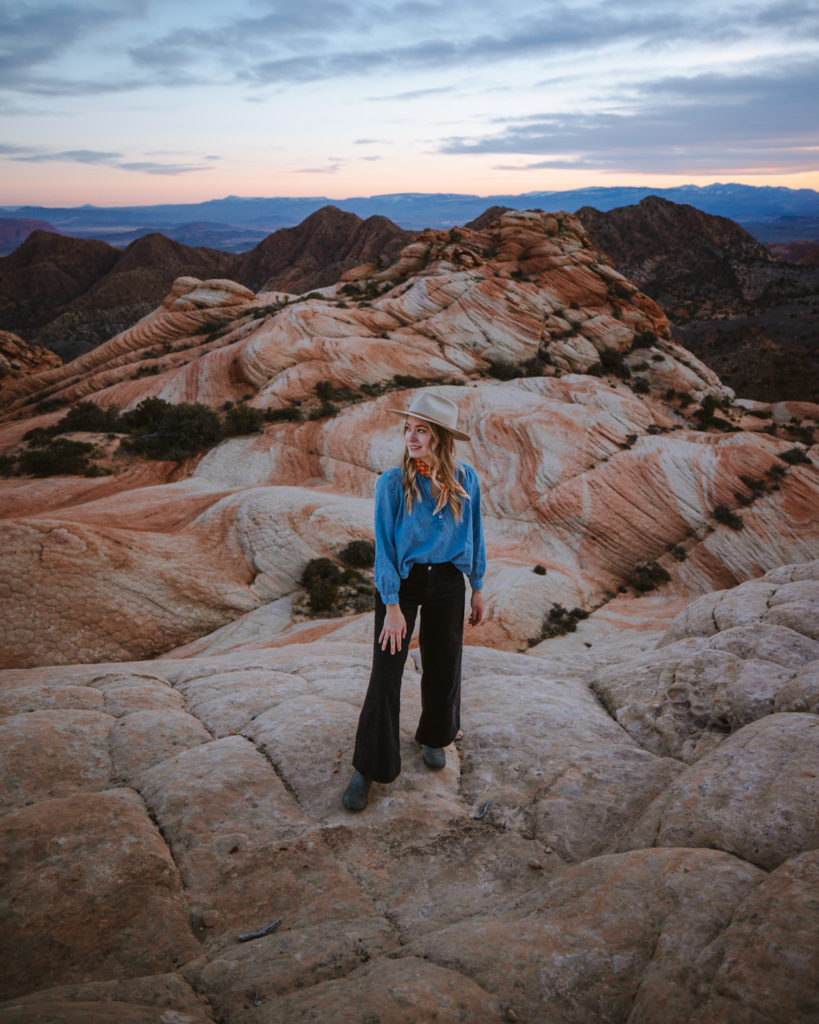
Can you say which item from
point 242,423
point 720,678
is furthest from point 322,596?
point 242,423

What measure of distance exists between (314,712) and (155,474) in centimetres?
1912

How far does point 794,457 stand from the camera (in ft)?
79.8

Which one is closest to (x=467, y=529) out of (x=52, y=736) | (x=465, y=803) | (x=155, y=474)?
(x=465, y=803)

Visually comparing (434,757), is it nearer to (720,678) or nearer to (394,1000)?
(394,1000)

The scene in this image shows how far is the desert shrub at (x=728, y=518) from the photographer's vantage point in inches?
842

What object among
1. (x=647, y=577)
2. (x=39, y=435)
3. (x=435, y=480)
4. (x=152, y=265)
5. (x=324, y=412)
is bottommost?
(x=647, y=577)

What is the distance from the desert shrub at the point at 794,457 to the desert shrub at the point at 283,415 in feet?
69.0

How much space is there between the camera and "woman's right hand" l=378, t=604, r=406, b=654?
→ 160 inches

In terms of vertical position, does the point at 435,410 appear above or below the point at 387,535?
above

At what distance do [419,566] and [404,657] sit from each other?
2.43ft

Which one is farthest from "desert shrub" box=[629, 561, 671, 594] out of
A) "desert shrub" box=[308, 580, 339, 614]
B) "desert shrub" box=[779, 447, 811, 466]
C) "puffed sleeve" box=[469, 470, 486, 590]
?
"puffed sleeve" box=[469, 470, 486, 590]

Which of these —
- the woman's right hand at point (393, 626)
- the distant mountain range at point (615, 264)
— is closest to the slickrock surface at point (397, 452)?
the woman's right hand at point (393, 626)

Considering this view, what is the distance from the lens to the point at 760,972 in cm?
225

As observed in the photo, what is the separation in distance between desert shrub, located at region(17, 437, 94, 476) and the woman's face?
67.9 ft
